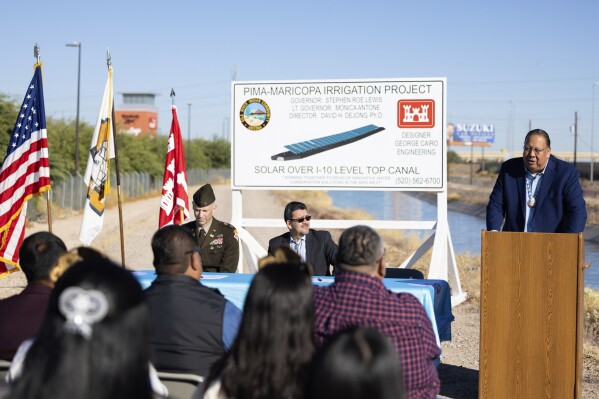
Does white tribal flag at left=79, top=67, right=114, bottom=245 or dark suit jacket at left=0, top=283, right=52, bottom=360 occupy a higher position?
white tribal flag at left=79, top=67, right=114, bottom=245

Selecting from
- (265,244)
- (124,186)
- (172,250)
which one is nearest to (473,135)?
(124,186)

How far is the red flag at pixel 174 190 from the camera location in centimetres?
973

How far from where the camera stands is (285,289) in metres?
2.84

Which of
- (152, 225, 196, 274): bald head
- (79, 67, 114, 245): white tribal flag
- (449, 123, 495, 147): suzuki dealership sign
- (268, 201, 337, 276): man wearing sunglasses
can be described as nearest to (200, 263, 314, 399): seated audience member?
(152, 225, 196, 274): bald head

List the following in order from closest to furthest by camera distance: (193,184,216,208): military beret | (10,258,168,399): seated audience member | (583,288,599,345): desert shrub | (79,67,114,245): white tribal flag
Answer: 1. (10,258,168,399): seated audience member
2. (193,184,216,208): military beret
3. (79,67,114,245): white tribal flag
4. (583,288,599,345): desert shrub

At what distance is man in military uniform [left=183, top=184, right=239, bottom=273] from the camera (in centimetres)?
789

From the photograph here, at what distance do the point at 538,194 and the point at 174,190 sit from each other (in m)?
4.80

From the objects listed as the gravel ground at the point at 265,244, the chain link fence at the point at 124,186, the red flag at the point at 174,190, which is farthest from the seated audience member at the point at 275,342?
the chain link fence at the point at 124,186

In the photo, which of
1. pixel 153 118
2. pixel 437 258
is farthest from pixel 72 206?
pixel 153 118

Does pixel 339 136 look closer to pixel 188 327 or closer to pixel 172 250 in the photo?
pixel 172 250

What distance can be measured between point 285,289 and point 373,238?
92 centimetres

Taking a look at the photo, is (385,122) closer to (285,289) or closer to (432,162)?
(432,162)

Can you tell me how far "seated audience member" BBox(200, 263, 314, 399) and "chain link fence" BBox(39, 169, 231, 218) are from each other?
1349cm

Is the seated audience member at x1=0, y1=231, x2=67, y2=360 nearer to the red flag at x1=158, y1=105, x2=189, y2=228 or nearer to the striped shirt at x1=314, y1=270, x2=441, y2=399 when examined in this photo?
the striped shirt at x1=314, y1=270, x2=441, y2=399
